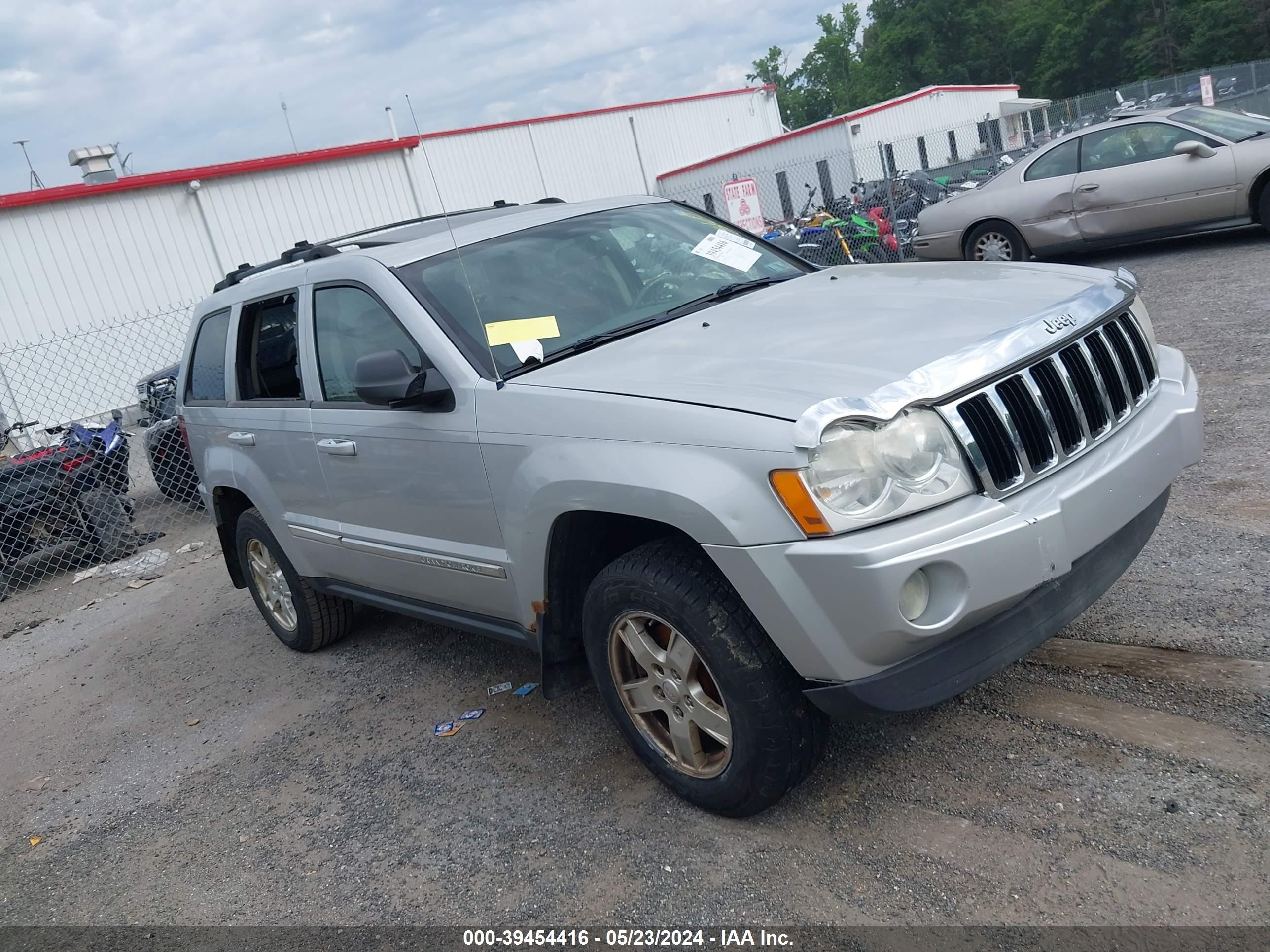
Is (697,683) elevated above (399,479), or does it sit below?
below

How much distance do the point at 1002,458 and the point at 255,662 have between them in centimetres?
441

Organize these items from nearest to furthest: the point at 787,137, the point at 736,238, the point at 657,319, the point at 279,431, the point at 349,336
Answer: the point at 657,319 < the point at 349,336 < the point at 736,238 < the point at 279,431 < the point at 787,137

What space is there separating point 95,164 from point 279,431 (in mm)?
19602

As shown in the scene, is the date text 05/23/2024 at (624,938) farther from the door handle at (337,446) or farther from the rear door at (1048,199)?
the rear door at (1048,199)

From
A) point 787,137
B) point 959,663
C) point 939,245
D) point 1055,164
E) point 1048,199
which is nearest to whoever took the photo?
point 959,663

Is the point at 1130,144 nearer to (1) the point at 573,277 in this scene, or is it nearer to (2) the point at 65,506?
(1) the point at 573,277

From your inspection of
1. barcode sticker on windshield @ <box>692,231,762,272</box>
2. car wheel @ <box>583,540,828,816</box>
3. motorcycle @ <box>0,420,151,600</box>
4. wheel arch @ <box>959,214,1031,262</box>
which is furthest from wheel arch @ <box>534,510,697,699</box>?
wheel arch @ <box>959,214,1031,262</box>

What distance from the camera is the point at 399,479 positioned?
12.8 ft

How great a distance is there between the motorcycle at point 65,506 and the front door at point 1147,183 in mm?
9704

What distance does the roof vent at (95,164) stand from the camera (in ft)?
68.1

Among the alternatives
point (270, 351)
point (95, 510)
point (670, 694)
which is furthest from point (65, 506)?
point (670, 694)

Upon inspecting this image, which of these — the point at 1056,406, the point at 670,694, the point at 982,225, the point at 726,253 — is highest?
the point at 726,253

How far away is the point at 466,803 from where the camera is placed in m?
3.69

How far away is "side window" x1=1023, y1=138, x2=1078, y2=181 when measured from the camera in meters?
10.9
